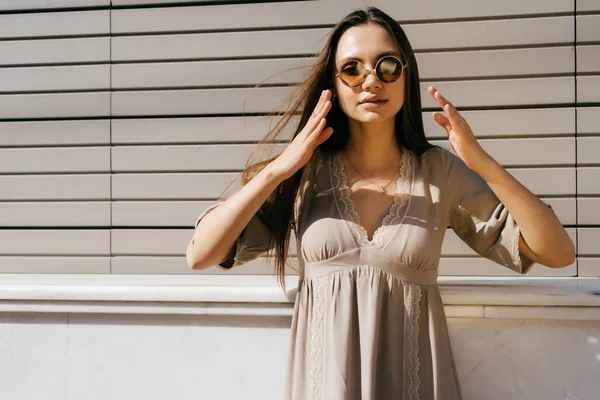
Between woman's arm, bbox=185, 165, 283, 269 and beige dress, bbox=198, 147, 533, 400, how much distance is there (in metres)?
0.21

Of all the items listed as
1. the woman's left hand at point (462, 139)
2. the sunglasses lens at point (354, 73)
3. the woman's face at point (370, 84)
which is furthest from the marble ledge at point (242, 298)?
the sunglasses lens at point (354, 73)

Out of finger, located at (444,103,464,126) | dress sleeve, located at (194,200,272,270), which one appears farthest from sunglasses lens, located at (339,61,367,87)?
dress sleeve, located at (194,200,272,270)

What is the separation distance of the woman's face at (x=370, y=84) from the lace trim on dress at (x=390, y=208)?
0.20 m

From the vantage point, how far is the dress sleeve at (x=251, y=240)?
7.96 feet

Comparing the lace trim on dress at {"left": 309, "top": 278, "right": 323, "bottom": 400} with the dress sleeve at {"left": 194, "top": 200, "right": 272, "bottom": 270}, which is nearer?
the lace trim on dress at {"left": 309, "top": 278, "right": 323, "bottom": 400}

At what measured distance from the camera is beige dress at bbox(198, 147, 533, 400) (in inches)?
88.0

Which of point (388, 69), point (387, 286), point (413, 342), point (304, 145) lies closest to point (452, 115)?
point (388, 69)

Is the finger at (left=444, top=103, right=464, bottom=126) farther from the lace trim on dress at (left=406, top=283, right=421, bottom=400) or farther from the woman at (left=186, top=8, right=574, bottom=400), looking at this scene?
the lace trim on dress at (left=406, top=283, right=421, bottom=400)

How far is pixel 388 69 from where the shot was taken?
2.27m

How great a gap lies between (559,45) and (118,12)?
284 cm

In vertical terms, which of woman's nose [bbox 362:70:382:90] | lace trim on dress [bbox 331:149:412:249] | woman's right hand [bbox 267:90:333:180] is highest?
woman's nose [bbox 362:70:382:90]

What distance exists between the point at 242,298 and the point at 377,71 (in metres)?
1.19

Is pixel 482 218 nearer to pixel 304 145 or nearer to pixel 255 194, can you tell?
pixel 304 145

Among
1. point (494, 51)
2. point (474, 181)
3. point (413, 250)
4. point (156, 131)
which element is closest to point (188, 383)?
point (413, 250)
